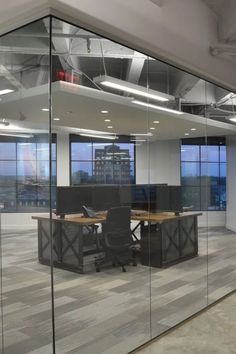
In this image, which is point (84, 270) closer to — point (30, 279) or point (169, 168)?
point (30, 279)

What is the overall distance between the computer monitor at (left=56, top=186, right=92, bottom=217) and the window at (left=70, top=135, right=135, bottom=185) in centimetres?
8

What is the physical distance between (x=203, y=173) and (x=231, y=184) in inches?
61.6

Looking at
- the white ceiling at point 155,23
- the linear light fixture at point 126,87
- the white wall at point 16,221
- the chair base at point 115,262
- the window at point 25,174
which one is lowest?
the chair base at point 115,262

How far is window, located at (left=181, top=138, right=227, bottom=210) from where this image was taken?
4.34 meters

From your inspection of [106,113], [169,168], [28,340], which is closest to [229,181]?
[169,168]

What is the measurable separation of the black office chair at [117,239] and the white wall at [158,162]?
414mm

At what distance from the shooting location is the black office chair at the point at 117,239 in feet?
11.5

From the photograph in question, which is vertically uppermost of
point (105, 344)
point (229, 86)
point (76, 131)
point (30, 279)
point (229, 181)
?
point (229, 86)

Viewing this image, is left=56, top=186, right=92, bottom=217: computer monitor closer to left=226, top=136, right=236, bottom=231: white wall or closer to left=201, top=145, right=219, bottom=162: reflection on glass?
left=201, top=145, right=219, bottom=162: reflection on glass

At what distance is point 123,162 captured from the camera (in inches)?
139

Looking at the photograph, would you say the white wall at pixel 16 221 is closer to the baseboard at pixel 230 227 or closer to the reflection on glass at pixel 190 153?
the reflection on glass at pixel 190 153

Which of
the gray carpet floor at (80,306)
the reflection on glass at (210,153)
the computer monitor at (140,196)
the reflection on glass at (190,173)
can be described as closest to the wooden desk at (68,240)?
the gray carpet floor at (80,306)

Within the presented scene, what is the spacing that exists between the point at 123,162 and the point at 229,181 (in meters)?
2.91

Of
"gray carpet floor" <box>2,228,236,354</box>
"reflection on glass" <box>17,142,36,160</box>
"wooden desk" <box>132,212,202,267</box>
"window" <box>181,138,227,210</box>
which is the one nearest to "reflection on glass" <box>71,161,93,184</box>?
"reflection on glass" <box>17,142,36,160</box>
